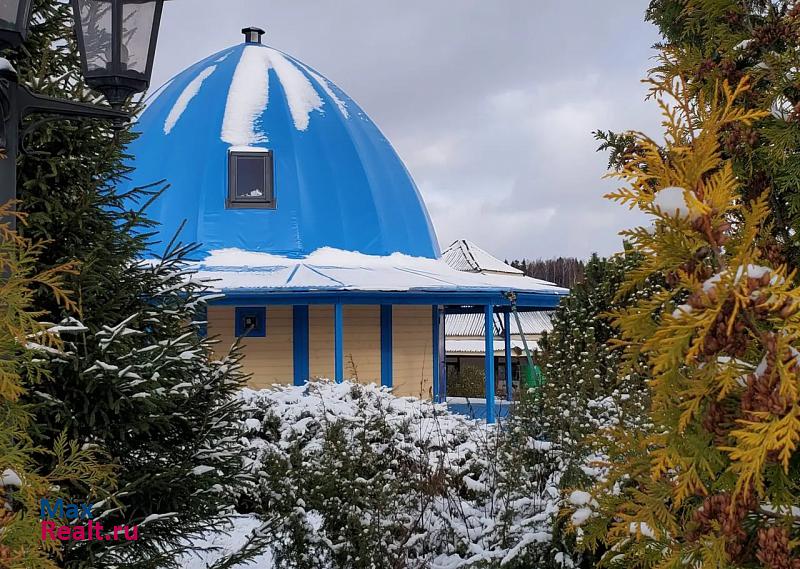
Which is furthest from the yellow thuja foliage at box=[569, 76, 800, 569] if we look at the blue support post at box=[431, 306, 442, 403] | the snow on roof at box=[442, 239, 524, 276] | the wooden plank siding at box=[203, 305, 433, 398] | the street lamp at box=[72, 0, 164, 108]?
the snow on roof at box=[442, 239, 524, 276]

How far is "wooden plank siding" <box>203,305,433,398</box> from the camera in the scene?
16922mm

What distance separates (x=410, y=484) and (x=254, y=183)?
39.4 feet

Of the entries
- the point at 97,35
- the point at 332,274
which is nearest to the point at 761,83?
the point at 97,35

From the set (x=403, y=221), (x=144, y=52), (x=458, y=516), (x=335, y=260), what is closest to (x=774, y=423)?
(x=144, y=52)

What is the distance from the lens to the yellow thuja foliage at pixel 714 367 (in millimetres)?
1946

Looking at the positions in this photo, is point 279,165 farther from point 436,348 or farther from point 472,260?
point 472,260

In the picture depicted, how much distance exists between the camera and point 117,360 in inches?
177

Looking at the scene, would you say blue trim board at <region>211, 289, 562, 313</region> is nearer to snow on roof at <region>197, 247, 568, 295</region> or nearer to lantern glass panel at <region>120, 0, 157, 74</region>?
snow on roof at <region>197, 247, 568, 295</region>

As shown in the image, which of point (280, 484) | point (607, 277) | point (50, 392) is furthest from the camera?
point (607, 277)

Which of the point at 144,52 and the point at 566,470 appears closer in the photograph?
the point at 144,52

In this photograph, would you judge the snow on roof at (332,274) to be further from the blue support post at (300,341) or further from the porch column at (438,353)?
the porch column at (438,353)

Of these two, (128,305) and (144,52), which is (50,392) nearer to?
(128,305)

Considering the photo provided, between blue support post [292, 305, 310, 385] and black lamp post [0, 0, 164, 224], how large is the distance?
13053mm

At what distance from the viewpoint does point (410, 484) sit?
6488 mm
